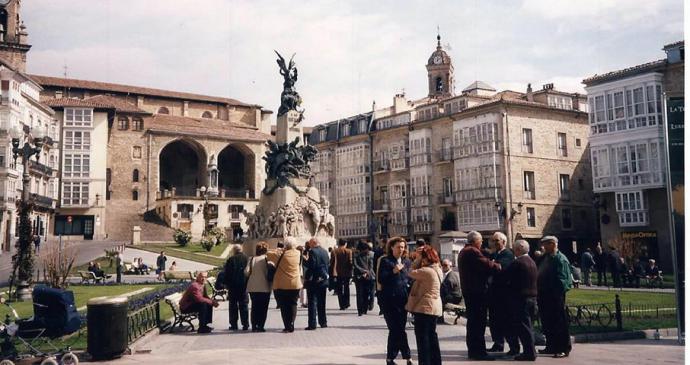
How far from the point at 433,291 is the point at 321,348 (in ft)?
7.98

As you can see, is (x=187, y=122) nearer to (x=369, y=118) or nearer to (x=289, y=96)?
(x=369, y=118)

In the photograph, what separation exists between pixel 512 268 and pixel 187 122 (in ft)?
183

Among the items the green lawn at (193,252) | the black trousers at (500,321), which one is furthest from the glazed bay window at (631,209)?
the black trousers at (500,321)

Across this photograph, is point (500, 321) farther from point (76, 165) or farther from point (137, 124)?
point (137, 124)

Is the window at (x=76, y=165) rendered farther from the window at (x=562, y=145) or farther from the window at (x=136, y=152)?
the window at (x=562, y=145)

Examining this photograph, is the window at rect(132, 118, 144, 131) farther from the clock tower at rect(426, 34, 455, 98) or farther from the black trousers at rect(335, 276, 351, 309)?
the black trousers at rect(335, 276, 351, 309)

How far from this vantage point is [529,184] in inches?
1571

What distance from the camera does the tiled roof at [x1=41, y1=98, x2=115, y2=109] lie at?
5303cm

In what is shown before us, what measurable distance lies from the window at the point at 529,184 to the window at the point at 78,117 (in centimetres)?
3666

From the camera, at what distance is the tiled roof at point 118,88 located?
5794 cm

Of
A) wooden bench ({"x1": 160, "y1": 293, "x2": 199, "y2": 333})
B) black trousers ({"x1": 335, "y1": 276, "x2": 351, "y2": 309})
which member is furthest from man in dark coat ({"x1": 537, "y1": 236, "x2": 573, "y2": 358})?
black trousers ({"x1": 335, "y1": 276, "x2": 351, "y2": 309})

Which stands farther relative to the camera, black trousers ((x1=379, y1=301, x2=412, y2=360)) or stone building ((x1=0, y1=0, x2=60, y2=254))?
stone building ((x1=0, y1=0, x2=60, y2=254))

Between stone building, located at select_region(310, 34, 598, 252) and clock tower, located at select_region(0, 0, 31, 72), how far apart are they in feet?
85.3

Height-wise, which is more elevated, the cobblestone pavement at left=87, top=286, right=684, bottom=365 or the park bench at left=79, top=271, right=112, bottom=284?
the park bench at left=79, top=271, right=112, bottom=284
